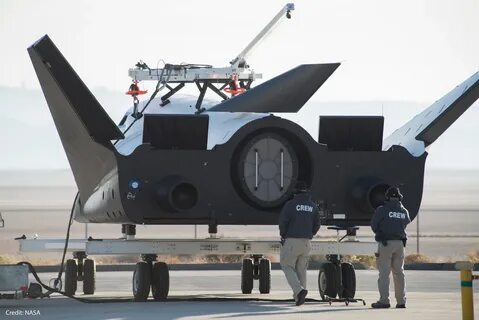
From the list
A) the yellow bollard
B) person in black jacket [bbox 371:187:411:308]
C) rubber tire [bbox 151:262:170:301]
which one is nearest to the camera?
the yellow bollard

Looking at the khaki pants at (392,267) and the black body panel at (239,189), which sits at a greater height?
the black body panel at (239,189)

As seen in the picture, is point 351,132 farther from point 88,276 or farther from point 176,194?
point 88,276

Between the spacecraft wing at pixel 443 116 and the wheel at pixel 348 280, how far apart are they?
238 cm

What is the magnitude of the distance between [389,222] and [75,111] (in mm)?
5729

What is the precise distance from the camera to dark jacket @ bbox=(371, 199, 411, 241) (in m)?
29.4

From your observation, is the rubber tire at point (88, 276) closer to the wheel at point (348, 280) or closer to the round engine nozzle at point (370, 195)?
the wheel at point (348, 280)

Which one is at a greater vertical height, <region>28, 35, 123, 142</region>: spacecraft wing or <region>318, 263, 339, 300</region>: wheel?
<region>28, 35, 123, 142</region>: spacecraft wing

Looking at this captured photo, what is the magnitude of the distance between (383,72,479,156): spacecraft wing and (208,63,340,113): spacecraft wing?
2.51 meters

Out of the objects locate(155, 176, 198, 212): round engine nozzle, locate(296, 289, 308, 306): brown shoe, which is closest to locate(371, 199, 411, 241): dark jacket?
locate(296, 289, 308, 306): brown shoe

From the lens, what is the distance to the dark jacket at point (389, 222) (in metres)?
29.4

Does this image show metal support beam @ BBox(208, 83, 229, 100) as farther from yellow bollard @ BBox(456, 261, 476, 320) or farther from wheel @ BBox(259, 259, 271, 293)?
yellow bollard @ BBox(456, 261, 476, 320)

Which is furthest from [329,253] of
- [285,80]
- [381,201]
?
[285,80]

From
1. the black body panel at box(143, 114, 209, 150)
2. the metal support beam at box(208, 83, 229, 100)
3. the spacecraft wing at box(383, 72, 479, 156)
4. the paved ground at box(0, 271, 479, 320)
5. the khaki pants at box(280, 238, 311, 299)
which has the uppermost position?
the metal support beam at box(208, 83, 229, 100)

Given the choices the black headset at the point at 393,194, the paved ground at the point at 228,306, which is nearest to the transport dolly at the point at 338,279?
the paved ground at the point at 228,306
